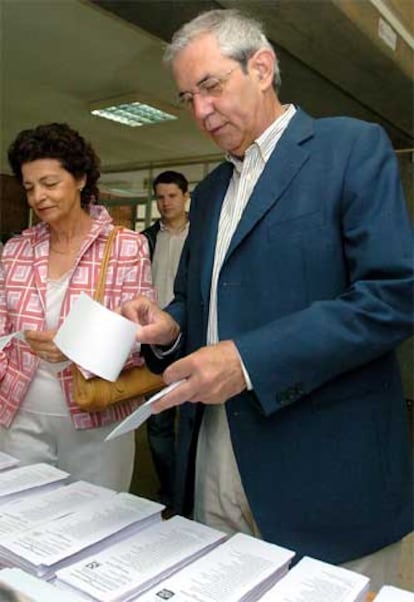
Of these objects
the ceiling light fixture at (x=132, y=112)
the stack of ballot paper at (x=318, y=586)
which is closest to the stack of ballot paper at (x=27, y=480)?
the stack of ballot paper at (x=318, y=586)

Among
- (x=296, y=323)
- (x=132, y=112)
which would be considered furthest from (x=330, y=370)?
(x=132, y=112)

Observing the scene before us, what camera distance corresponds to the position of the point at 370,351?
33.1 inches

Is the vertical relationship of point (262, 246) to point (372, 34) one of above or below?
below

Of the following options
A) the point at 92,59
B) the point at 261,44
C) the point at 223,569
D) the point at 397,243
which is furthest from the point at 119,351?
the point at 92,59

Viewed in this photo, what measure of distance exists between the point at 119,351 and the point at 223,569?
35 centimetres

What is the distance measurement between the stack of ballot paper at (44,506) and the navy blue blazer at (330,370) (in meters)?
0.26

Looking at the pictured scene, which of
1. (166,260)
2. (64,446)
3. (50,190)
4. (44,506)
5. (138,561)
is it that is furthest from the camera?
(166,260)

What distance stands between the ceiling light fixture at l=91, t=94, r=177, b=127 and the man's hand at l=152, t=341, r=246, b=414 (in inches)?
150

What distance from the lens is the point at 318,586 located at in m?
0.65

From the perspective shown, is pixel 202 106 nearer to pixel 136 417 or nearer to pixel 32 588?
pixel 136 417

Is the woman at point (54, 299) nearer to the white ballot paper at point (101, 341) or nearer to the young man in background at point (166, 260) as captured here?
the white ballot paper at point (101, 341)

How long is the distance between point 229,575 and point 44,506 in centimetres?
32

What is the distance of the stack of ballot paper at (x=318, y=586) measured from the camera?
0.62 meters

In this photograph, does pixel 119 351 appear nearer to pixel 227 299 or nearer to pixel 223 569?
pixel 227 299
